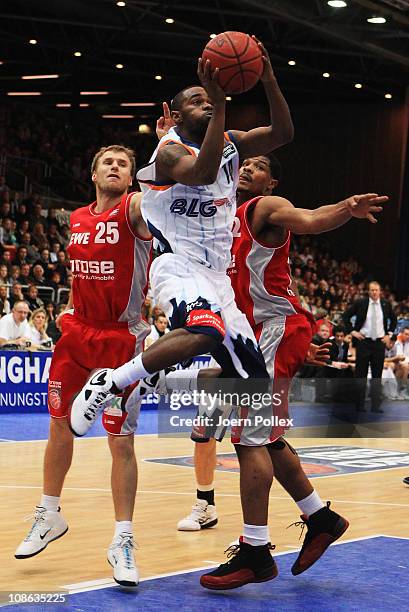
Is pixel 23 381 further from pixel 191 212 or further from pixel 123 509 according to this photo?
pixel 191 212

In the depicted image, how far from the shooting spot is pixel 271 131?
478 cm

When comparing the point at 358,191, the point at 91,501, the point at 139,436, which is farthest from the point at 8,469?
the point at 358,191

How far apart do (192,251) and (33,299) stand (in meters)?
10.9

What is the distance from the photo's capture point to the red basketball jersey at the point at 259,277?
5.27 m

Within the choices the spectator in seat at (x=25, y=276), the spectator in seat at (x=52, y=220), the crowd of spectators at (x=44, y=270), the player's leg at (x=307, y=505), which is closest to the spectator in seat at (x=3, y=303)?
the crowd of spectators at (x=44, y=270)

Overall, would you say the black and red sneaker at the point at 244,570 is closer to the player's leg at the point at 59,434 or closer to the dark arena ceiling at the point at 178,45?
the player's leg at the point at 59,434

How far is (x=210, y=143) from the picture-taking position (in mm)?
4270

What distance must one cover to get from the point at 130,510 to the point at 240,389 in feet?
2.60

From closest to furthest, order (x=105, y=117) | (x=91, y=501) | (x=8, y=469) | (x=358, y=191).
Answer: (x=91, y=501), (x=8, y=469), (x=358, y=191), (x=105, y=117)

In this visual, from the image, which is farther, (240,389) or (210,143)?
(240,389)

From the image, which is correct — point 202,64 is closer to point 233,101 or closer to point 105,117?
point 233,101

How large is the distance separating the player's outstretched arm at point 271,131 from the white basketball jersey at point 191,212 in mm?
139

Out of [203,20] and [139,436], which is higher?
[203,20]

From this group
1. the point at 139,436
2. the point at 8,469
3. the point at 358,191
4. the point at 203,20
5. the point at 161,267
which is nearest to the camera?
the point at 161,267
